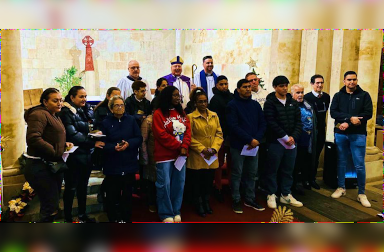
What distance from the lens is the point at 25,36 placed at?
10180 millimetres

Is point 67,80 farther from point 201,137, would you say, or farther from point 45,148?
point 45,148

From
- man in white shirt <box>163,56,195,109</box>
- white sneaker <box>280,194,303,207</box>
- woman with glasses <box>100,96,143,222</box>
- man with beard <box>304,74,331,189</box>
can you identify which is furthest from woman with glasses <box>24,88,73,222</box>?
man with beard <box>304,74,331,189</box>

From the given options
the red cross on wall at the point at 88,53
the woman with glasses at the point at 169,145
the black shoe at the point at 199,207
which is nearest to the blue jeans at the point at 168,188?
the woman with glasses at the point at 169,145

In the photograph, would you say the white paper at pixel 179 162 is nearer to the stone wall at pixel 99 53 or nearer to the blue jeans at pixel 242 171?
the blue jeans at pixel 242 171

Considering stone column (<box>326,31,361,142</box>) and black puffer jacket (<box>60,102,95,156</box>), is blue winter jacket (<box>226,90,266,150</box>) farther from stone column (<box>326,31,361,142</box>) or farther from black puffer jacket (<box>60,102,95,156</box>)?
stone column (<box>326,31,361,142</box>)

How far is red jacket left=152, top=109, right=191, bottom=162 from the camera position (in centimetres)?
407

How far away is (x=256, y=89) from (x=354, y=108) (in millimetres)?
1467

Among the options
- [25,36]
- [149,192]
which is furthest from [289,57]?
[25,36]

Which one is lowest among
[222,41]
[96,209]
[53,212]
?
[96,209]

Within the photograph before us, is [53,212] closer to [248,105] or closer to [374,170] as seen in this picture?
[248,105]

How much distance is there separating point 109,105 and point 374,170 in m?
5.09

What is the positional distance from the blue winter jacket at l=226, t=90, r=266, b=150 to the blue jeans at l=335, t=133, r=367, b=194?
1453 mm

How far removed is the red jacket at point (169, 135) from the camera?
407cm

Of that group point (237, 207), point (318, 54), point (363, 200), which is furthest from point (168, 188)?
point (318, 54)
